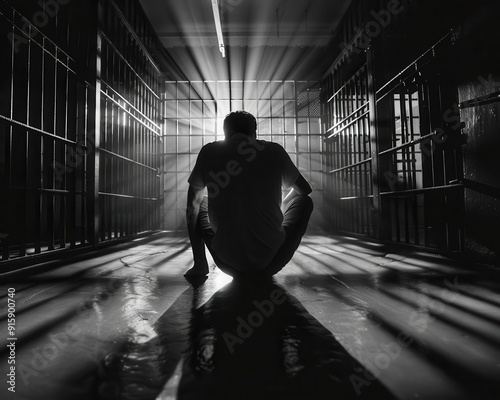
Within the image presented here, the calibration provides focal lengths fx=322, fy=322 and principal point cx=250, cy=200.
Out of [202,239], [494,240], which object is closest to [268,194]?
[202,239]

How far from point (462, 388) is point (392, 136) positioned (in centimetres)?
420

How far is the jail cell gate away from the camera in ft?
10.9

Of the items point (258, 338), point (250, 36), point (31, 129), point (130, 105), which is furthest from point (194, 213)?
point (250, 36)

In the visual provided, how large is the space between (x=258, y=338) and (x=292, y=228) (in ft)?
2.97

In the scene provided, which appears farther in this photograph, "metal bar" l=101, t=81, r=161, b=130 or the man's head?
"metal bar" l=101, t=81, r=161, b=130

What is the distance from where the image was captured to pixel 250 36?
283 inches

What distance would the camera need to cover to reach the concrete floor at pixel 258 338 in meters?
0.89

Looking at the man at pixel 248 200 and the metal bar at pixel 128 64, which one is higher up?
the metal bar at pixel 128 64

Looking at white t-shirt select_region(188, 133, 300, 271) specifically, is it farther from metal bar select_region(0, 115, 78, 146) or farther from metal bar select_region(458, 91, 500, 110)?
metal bar select_region(0, 115, 78, 146)

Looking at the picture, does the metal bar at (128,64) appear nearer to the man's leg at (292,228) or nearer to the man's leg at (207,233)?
the man's leg at (207,233)

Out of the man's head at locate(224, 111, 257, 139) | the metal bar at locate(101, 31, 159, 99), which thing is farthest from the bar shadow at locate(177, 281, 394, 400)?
the metal bar at locate(101, 31, 159, 99)

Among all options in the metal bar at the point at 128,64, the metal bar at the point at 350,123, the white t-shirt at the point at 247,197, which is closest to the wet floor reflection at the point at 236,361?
the white t-shirt at the point at 247,197

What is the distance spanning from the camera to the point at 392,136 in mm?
4566

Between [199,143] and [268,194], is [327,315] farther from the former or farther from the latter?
[199,143]
